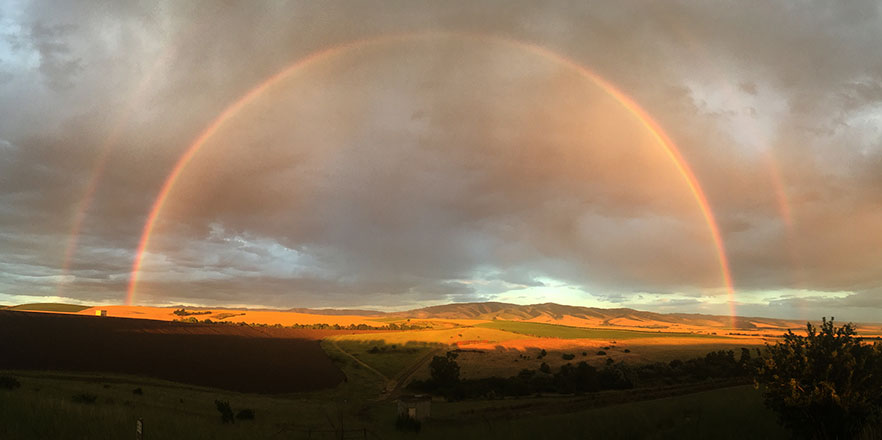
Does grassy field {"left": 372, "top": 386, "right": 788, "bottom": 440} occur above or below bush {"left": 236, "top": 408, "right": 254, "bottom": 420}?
above

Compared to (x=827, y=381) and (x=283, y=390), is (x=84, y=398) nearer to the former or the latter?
(x=283, y=390)

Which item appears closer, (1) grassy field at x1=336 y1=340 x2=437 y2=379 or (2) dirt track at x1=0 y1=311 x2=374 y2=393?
(2) dirt track at x1=0 y1=311 x2=374 y2=393

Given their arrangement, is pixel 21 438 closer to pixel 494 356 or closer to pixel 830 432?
pixel 830 432

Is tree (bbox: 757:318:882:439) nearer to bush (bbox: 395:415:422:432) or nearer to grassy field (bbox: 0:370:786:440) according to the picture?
grassy field (bbox: 0:370:786:440)

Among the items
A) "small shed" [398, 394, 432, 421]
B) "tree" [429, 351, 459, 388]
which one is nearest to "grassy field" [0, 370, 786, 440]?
"small shed" [398, 394, 432, 421]

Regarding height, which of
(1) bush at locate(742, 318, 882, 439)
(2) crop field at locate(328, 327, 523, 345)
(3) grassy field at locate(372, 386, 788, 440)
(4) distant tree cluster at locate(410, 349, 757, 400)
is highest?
(1) bush at locate(742, 318, 882, 439)
